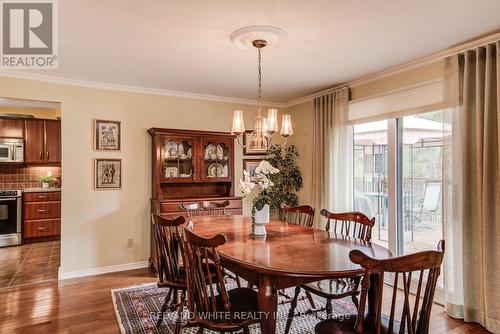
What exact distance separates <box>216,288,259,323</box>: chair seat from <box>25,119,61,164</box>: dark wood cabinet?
5.49 m

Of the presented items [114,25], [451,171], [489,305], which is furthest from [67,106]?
[489,305]

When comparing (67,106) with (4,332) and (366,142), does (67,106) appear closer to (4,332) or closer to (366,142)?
(4,332)

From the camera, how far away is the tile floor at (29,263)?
150 inches

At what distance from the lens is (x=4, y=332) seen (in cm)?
253

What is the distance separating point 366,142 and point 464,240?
160cm

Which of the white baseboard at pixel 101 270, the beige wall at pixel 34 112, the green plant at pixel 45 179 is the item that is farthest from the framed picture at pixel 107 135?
the green plant at pixel 45 179

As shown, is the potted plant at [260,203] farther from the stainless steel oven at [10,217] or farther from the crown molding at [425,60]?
the stainless steel oven at [10,217]

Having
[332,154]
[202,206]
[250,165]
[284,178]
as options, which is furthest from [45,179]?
[332,154]

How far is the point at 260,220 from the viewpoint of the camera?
2443 millimetres

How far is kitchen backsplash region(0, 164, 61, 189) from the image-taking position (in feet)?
19.3

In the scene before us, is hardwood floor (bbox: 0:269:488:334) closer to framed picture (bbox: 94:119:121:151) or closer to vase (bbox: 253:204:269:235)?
vase (bbox: 253:204:269:235)

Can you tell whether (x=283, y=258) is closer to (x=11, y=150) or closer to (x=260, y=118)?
(x=260, y=118)

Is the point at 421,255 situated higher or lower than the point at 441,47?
lower

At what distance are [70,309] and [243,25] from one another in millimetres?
3034
